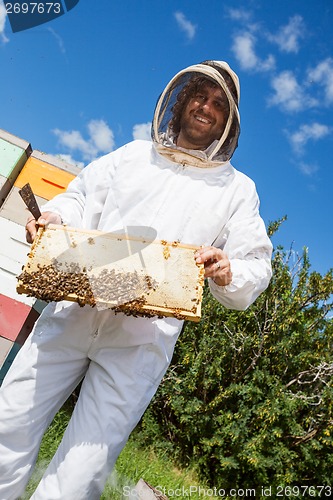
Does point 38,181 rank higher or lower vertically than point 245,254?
higher

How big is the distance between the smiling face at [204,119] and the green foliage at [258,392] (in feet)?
12.0

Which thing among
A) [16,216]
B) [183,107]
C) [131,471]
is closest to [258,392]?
[131,471]

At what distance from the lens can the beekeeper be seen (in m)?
2.09

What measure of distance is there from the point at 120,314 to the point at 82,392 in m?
0.44

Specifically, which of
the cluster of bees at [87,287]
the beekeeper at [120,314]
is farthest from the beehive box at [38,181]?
the cluster of bees at [87,287]

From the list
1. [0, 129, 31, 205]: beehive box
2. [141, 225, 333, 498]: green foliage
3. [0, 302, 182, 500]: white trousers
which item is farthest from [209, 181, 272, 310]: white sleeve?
[141, 225, 333, 498]: green foliage

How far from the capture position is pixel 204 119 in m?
2.59

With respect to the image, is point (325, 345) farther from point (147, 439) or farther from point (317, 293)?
point (147, 439)

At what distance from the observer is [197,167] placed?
246 cm

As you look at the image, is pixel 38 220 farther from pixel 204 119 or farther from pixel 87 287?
pixel 204 119

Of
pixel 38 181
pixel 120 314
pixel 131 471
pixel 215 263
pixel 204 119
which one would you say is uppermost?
pixel 204 119

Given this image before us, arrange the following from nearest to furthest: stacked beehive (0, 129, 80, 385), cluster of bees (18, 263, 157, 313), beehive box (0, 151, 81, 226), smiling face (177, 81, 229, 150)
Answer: cluster of bees (18, 263, 157, 313) < smiling face (177, 81, 229, 150) < stacked beehive (0, 129, 80, 385) < beehive box (0, 151, 81, 226)

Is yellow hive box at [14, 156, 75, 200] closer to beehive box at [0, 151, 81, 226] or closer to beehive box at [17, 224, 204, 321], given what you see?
beehive box at [0, 151, 81, 226]

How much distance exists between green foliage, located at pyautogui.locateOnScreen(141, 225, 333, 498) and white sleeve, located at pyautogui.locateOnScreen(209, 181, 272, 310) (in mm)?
3457
